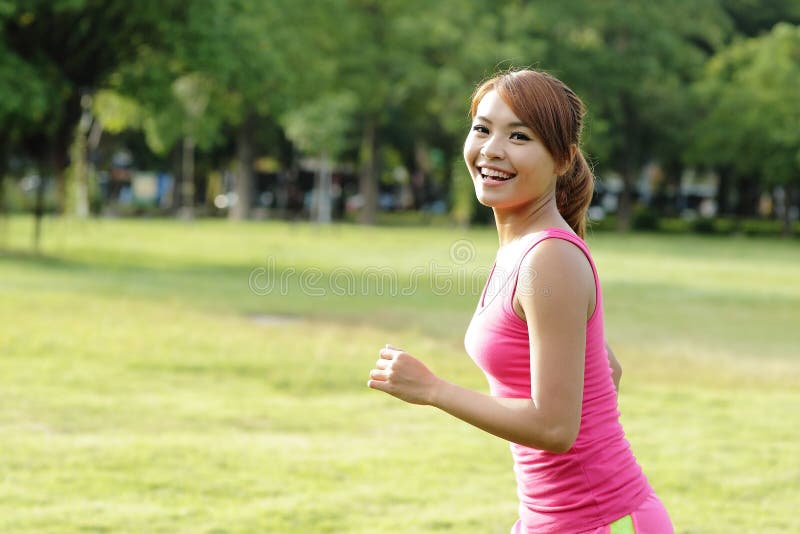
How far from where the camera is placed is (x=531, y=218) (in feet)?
9.41

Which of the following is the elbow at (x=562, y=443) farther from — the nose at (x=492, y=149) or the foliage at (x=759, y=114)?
the foliage at (x=759, y=114)

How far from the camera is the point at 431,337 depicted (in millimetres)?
15320

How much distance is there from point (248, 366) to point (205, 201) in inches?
2492

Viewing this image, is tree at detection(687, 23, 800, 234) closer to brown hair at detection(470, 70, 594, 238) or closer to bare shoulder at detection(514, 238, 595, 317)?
brown hair at detection(470, 70, 594, 238)

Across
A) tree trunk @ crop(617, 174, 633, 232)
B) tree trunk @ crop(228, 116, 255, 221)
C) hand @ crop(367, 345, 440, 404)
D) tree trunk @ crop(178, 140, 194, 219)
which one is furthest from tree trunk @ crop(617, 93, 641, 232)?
hand @ crop(367, 345, 440, 404)

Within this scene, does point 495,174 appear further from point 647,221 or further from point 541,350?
point 647,221

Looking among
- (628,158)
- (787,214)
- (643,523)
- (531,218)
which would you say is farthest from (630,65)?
(643,523)

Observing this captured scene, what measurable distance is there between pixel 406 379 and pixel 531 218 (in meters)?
0.55

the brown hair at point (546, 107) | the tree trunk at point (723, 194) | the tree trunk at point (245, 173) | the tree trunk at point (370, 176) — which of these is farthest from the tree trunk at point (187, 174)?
the brown hair at point (546, 107)

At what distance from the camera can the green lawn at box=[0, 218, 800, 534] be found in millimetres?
6832

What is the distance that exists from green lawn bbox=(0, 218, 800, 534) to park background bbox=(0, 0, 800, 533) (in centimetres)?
4

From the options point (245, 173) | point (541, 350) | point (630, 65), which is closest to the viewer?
point (541, 350)

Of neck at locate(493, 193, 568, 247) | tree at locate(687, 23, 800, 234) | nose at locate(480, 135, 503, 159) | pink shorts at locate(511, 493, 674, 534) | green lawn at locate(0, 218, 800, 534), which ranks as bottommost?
green lawn at locate(0, 218, 800, 534)

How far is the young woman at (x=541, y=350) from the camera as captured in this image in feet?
8.62
